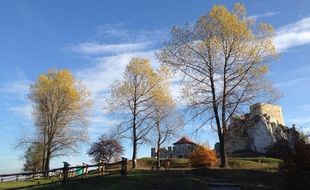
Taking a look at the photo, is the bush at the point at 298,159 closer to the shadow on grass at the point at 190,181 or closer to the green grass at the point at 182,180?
Result: the shadow on grass at the point at 190,181

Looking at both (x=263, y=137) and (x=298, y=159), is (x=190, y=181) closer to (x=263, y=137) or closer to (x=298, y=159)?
(x=298, y=159)

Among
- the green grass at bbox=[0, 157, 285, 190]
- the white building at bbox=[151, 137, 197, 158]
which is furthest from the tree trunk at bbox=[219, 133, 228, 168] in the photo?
the white building at bbox=[151, 137, 197, 158]

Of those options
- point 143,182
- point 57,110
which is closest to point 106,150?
point 57,110

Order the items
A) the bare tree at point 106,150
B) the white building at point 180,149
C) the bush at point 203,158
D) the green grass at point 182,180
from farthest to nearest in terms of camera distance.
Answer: the white building at point 180,149 → the bare tree at point 106,150 → the bush at point 203,158 → the green grass at point 182,180

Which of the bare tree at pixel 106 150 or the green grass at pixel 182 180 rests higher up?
the bare tree at pixel 106 150

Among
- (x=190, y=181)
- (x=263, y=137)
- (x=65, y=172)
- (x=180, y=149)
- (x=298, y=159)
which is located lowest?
(x=190, y=181)

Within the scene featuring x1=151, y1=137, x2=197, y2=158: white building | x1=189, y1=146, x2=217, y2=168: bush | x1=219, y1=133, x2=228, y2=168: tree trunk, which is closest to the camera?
x1=219, y1=133, x2=228, y2=168: tree trunk

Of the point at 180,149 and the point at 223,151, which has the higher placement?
the point at 180,149

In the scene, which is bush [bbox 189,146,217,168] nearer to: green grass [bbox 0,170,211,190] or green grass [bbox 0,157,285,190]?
green grass [bbox 0,157,285,190]

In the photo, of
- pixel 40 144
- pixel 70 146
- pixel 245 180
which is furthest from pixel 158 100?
pixel 245 180

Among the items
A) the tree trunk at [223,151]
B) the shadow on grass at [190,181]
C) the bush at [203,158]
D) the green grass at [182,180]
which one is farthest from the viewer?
the bush at [203,158]

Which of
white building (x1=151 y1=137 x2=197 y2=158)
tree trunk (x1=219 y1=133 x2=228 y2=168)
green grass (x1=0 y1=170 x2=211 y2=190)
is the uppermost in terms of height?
white building (x1=151 y1=137 x2=197 y2=158)

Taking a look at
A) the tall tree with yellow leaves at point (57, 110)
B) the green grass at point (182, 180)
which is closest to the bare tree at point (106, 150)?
the tall tree with yellow leaves at point (57, 110)

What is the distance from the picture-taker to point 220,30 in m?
31.0
